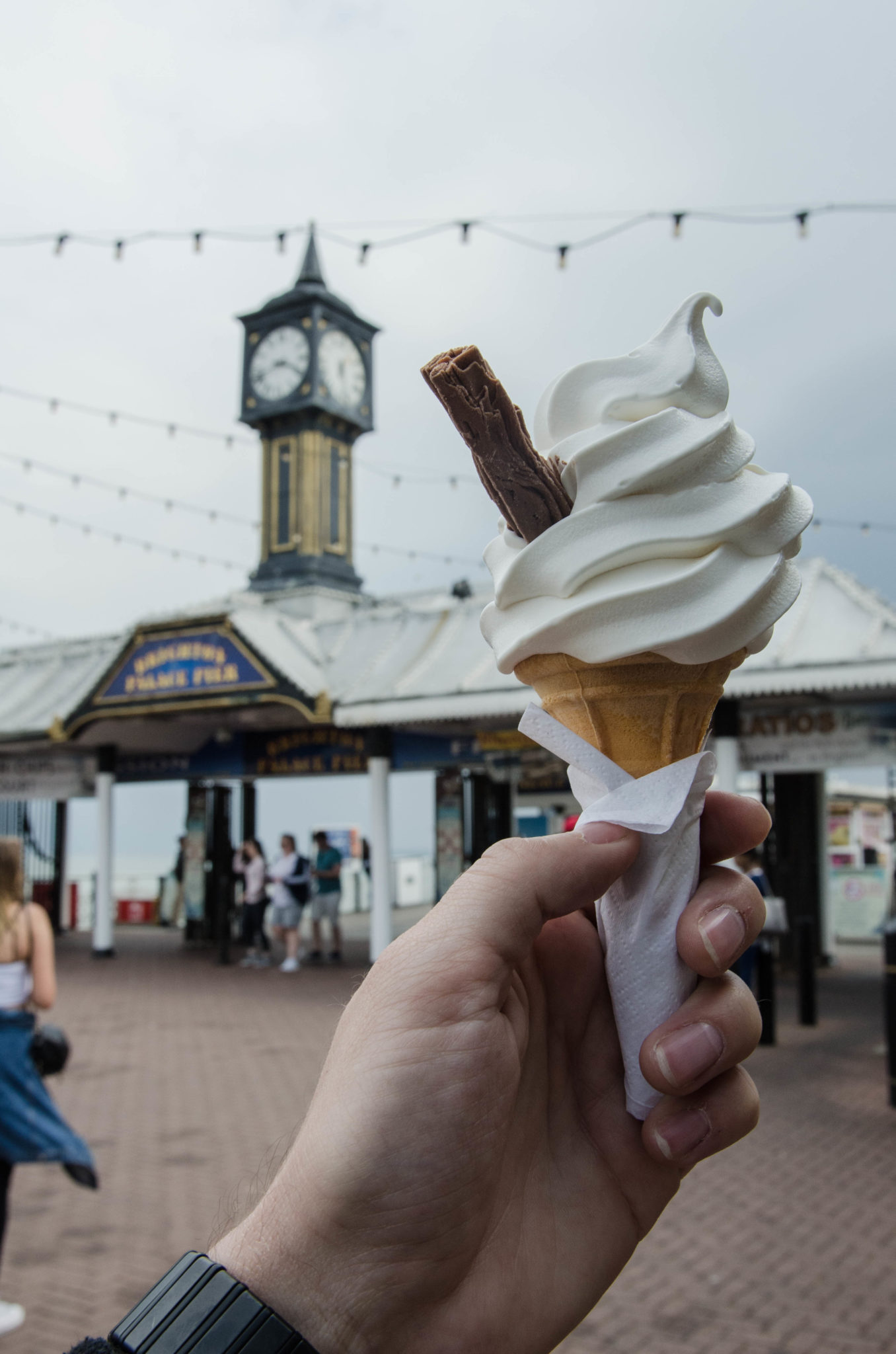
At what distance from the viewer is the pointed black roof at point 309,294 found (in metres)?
17.9

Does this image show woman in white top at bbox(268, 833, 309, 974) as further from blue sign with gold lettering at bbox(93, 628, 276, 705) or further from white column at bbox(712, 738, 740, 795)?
white column at bbox(712, 738, 740, 795)

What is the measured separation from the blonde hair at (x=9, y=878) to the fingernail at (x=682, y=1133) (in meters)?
3.92

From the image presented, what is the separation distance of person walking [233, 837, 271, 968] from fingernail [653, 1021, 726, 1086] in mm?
13735

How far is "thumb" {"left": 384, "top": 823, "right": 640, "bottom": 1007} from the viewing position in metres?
1.59

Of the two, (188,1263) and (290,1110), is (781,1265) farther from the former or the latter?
(188,1263)

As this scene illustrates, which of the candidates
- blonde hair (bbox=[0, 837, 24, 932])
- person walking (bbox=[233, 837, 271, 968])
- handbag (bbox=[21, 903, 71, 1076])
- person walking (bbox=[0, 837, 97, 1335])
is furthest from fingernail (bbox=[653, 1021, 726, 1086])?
person walking (bbox=[233, 837, 271, 968])

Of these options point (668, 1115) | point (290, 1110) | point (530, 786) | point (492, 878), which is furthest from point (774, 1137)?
point (530, 786)

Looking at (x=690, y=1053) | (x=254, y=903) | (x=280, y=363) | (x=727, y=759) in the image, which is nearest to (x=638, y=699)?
(x=690, y=1053)

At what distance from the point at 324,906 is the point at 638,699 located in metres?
13.8

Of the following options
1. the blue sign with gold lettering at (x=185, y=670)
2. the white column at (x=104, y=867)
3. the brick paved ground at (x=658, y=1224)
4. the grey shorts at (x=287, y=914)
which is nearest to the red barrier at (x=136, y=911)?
the white column at (x=104, y=867)

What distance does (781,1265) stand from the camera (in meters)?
4.67

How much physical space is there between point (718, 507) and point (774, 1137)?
611 cm

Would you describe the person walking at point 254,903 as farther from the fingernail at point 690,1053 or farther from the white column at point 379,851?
the fingernail at point 690,1053

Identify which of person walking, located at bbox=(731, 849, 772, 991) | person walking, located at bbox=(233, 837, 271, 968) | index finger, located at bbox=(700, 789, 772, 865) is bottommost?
person walking, located at bbox=(233, 837, 271, 968)
